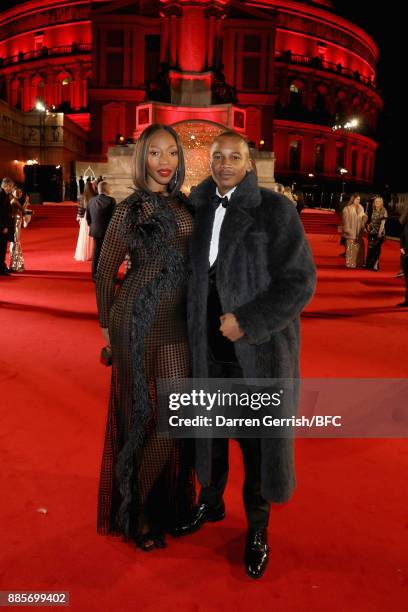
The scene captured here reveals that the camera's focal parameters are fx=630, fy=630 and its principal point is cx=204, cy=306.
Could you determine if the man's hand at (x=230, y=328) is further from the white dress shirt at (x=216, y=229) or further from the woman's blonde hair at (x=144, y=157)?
the woman's blonde hair at (x=144, y=157)

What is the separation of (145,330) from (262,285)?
1.94 feet

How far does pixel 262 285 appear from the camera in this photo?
9.33 feet

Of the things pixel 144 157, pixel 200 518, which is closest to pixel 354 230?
pixel 200 518

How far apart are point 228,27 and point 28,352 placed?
51.6m

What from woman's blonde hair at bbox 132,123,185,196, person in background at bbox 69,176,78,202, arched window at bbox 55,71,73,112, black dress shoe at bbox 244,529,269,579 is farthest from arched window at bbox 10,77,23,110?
black dress shoe at bbox 244,529,269,579

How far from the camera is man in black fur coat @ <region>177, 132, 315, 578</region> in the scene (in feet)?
9.09

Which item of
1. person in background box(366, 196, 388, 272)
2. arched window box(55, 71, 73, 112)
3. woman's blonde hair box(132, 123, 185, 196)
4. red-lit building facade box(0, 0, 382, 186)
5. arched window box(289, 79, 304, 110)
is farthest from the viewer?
arched window box(289, 79, 304, 110)

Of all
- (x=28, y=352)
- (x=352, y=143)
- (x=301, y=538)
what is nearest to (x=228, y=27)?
Answer: (x=352, y=143)

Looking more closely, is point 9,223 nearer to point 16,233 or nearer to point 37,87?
point 16,233

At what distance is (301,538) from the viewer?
3.33 metres

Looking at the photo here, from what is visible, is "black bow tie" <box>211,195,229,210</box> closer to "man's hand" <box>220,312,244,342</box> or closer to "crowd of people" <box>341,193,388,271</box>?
"man's hand" <box>220,312,244,342</box>

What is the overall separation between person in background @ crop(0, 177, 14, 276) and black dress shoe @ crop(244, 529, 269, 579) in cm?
1046

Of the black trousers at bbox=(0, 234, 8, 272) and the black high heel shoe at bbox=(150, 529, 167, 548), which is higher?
the black trousers at bbox=(0, 234, 8, 272)

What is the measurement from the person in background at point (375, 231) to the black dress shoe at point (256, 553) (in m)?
11.6
